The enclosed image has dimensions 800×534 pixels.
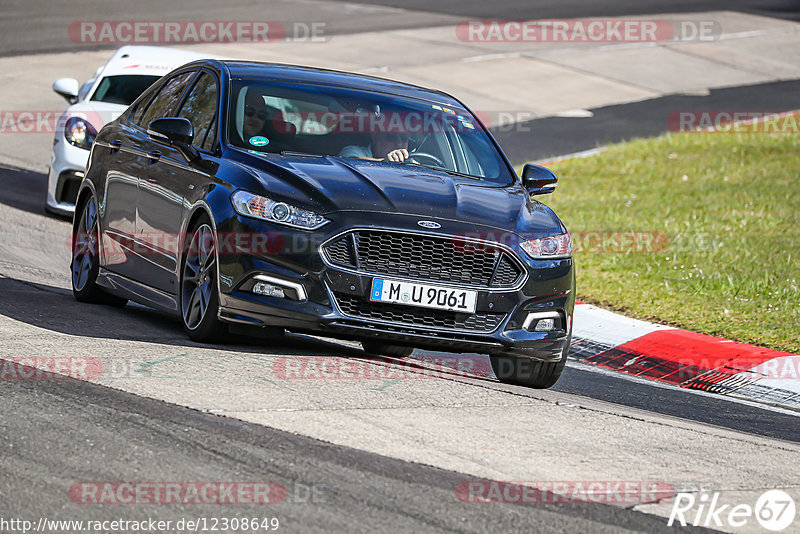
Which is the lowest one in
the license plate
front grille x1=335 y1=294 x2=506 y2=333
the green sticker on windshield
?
front grille x1=335 y1=294 x2=506 y2=333

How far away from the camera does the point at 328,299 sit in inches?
280

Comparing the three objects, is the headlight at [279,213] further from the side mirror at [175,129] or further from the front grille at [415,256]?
the side mirror at [175,129]

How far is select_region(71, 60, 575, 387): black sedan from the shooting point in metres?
7.13

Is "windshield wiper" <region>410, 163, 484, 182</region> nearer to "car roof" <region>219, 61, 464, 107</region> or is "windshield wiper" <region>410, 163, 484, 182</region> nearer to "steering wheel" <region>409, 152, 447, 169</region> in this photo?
"steering wheel" <region>409, 152, 447, 169</region>

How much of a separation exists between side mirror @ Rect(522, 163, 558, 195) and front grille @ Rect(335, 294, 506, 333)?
148 centimetres

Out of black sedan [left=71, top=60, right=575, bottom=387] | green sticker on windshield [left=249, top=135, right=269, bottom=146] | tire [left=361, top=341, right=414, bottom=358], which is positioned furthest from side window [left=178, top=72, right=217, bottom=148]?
tire [left=361, top=341, right=414, bottom=358]

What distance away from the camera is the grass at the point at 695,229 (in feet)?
35.5

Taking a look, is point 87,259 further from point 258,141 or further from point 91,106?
point 91,106

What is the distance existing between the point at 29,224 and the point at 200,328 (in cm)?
576

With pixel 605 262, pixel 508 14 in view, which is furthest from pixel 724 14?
pixel 605 262

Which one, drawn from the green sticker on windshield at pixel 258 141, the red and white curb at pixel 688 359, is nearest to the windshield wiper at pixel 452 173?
the green sticker on windshield at pixel 258 141

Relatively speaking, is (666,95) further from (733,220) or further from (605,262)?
(605,262)

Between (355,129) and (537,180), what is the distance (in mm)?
1212

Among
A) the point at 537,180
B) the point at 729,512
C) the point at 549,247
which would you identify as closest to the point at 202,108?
the point at 537,180
